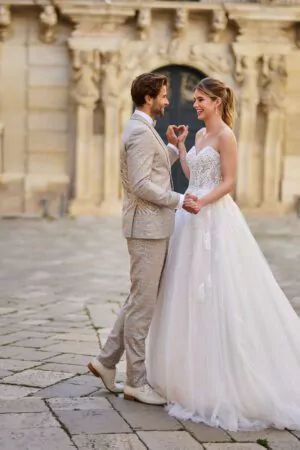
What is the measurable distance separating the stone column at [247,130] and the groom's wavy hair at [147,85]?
11500 millimetres

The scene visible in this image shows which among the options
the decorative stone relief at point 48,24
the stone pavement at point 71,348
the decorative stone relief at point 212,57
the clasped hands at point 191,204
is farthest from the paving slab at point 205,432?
the decorative stone relief at point 212,57

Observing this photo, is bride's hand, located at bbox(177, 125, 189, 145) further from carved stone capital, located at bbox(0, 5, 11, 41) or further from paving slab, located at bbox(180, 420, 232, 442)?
carved stone capital, located at bbox(0, 5, 11, 41)

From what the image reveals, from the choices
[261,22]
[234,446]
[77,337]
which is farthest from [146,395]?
[261,22]

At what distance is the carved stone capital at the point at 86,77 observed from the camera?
15117 mm

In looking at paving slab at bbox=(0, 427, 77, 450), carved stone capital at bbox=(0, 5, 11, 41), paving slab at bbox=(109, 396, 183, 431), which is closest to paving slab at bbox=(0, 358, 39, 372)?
paving slab at bbox=(109, 396, 183, 431)

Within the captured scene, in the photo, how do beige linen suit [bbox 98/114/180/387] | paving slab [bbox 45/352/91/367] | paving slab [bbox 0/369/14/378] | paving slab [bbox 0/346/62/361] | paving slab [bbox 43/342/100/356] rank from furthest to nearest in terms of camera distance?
1. paving slab [bbox 43/342/100/356]
2. paving slab [bbox 0/346/62/361]
3. paving slab [bbox 45/352/91/367]
4. paving slab [bbox 0/369/14/378]
5. beige linen suit [bbox 98/114/180/387]

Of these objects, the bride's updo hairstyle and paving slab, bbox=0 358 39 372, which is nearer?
the bride's updo hairstyle

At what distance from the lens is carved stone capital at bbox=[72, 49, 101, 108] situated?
15117 millimetres

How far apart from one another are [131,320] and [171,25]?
12105 mm

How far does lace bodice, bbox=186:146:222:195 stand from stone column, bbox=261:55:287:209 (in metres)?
11.4

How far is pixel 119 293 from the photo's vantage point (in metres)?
8.62

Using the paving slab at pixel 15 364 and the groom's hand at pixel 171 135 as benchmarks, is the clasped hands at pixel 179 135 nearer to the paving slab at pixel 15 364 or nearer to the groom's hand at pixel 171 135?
the groom's hand at pixel 171 135

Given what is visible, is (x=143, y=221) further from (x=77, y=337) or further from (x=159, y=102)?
(x=77, y=337)

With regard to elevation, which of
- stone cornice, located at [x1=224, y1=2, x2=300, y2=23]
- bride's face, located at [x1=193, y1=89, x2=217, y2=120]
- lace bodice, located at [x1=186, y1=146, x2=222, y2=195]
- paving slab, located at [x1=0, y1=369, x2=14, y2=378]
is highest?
stone cornice, located at [x1=224, y1=2, x2=300, y2=23]
